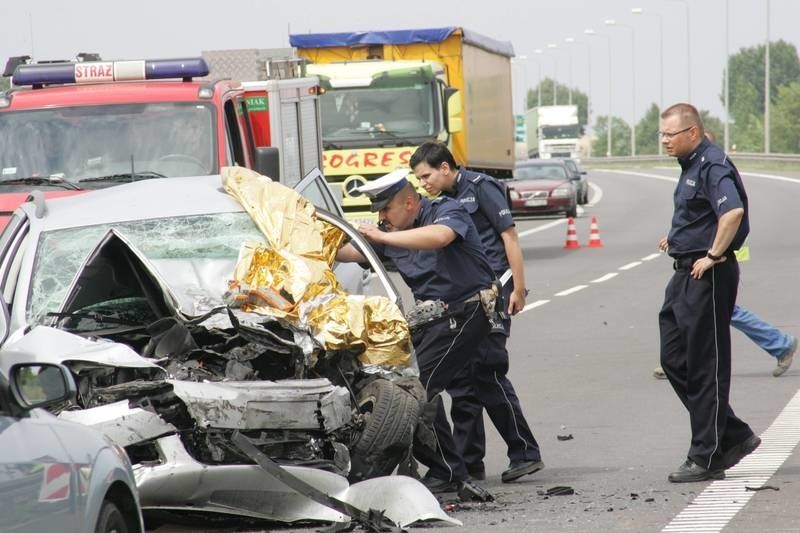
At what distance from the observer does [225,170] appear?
880 cm

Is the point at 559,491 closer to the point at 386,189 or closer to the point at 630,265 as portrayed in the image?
the point at 386,189

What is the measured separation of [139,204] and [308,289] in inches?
47.8

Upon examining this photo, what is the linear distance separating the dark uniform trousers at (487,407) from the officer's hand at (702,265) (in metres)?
1.05

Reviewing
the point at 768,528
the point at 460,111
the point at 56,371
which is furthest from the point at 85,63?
the point at 460,111

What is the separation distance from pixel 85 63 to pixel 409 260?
259 inches

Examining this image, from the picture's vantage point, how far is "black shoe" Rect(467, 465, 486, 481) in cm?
884

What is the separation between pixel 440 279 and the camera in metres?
8.39

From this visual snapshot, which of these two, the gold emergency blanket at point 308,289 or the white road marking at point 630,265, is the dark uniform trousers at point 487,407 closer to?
the gold emergency blanket at point 308,289

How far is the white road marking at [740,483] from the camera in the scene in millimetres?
7258

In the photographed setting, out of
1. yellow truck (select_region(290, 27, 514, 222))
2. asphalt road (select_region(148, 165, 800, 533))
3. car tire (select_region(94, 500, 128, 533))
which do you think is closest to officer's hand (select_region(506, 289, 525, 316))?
asphalt road (select_region(148, 165, 800, 533))

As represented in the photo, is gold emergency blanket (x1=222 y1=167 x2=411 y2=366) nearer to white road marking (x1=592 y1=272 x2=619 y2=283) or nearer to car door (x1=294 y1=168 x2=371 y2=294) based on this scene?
car door (x1=294 y1=168 x2=371 y2=294)

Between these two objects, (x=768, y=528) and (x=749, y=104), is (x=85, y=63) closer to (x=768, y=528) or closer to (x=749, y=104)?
(x=768, y=528)

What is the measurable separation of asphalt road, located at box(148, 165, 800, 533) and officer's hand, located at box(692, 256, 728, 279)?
105cm

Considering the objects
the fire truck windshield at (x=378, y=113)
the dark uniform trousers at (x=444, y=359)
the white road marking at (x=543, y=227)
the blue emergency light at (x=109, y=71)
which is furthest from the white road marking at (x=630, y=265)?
the dark uniform trousers at (x=444, y=359)
